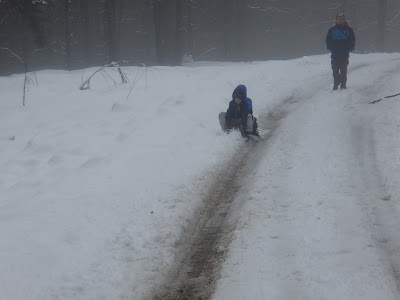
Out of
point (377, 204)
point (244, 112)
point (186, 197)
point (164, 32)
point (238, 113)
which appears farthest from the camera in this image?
point (164, 32)

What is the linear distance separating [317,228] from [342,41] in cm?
909

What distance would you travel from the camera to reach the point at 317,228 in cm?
527

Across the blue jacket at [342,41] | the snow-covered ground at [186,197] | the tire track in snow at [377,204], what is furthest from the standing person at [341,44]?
the tire track in snow at [377,204]

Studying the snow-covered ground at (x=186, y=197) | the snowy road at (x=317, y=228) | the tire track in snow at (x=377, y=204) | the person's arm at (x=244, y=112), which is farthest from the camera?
the person's arm at (x=244, y=112)

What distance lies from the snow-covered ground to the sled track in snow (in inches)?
5.5

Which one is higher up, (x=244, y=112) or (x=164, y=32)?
(x=164, y=32)

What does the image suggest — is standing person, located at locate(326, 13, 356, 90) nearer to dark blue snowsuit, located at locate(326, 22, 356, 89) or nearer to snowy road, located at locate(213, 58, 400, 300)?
dark blue snowsuit, located at locate(326, 22, 356, 89)

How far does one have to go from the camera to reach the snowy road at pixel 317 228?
13.9ft

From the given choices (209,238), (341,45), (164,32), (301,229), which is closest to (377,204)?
(301,229)

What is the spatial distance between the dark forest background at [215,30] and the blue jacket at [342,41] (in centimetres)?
2180

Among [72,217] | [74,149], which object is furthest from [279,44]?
[72,217]

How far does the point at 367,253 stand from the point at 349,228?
0.55 m

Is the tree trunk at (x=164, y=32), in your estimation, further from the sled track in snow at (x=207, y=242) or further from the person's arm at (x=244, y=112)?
the sled track in snow at (x=207, y=242)

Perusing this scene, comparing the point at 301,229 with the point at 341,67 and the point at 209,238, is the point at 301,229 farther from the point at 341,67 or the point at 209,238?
the point at 341,67
